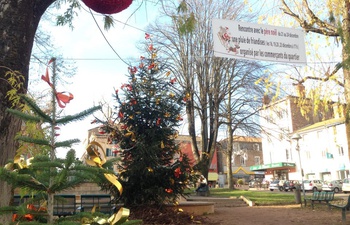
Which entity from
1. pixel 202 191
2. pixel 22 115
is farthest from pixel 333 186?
pixel 22 115

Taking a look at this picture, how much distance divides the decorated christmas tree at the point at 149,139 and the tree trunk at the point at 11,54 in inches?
286

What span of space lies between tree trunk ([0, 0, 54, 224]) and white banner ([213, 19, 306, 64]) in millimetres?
3252

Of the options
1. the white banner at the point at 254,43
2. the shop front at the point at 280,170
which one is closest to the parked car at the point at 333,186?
the shop front at the point at 280,170

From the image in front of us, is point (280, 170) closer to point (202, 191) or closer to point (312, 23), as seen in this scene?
point (202, 191)

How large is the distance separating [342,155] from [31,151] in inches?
1781

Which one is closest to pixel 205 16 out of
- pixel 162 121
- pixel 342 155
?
pixel 162 121

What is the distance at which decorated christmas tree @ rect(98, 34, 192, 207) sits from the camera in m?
10.0

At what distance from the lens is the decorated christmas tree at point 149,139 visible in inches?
394

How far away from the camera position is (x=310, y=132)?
162ft

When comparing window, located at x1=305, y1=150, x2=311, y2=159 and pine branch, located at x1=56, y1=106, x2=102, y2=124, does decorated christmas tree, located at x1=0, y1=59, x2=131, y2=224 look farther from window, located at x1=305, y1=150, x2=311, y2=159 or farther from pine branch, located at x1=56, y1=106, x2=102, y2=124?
window, located at x1=305, y1=150, x2=311, y2=159

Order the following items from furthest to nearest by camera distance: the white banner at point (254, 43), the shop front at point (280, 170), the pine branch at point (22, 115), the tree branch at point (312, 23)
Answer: the shop front at point (280, 170)
the tree branch at point (312, 23)
the white banner at point (254, 43)
the pine branch at point (22, 115)

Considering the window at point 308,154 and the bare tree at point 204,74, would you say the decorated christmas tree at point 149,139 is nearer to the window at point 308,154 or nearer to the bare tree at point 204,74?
the bare tree at point 204,74

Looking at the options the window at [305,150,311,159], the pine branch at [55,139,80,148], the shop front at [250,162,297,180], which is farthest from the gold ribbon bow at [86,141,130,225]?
the shop front at [250,162,297,180]

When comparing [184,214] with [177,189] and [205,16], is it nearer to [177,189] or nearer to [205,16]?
[177,189]
